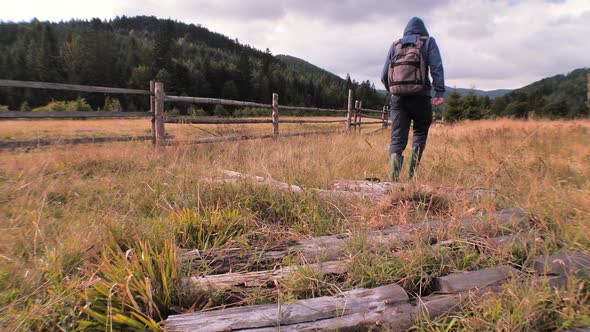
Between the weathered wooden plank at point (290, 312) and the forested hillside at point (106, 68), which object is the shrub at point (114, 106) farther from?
the forested hillside at point (106, 68)

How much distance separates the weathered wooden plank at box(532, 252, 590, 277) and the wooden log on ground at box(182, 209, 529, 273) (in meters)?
0.43

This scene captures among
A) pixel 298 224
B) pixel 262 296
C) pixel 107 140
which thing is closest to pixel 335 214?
pixel 298 224

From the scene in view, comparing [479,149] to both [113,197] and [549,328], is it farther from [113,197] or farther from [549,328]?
[113,197]

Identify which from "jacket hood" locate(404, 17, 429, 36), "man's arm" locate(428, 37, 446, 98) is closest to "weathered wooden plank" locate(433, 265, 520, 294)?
"man's arm" locate(428, 37, 446, 98)

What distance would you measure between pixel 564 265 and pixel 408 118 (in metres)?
2.39

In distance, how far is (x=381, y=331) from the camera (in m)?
1.04

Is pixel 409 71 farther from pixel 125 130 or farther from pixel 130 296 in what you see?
pixel 125 130

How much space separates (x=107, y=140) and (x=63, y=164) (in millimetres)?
1205

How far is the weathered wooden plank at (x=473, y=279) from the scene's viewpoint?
3.92 ft

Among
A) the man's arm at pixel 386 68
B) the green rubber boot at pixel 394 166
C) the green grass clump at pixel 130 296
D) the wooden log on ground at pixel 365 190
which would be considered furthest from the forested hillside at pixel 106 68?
the green grass clump at pixel 130 296

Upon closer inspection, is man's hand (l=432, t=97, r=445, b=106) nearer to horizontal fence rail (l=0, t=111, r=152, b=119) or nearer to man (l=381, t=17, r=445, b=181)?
man (l=381, t=17, r=445, b=181)

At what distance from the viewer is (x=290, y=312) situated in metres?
1.07

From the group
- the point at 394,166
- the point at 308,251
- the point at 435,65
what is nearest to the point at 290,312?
the point at 308,251

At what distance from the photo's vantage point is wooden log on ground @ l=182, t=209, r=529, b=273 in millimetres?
1529
